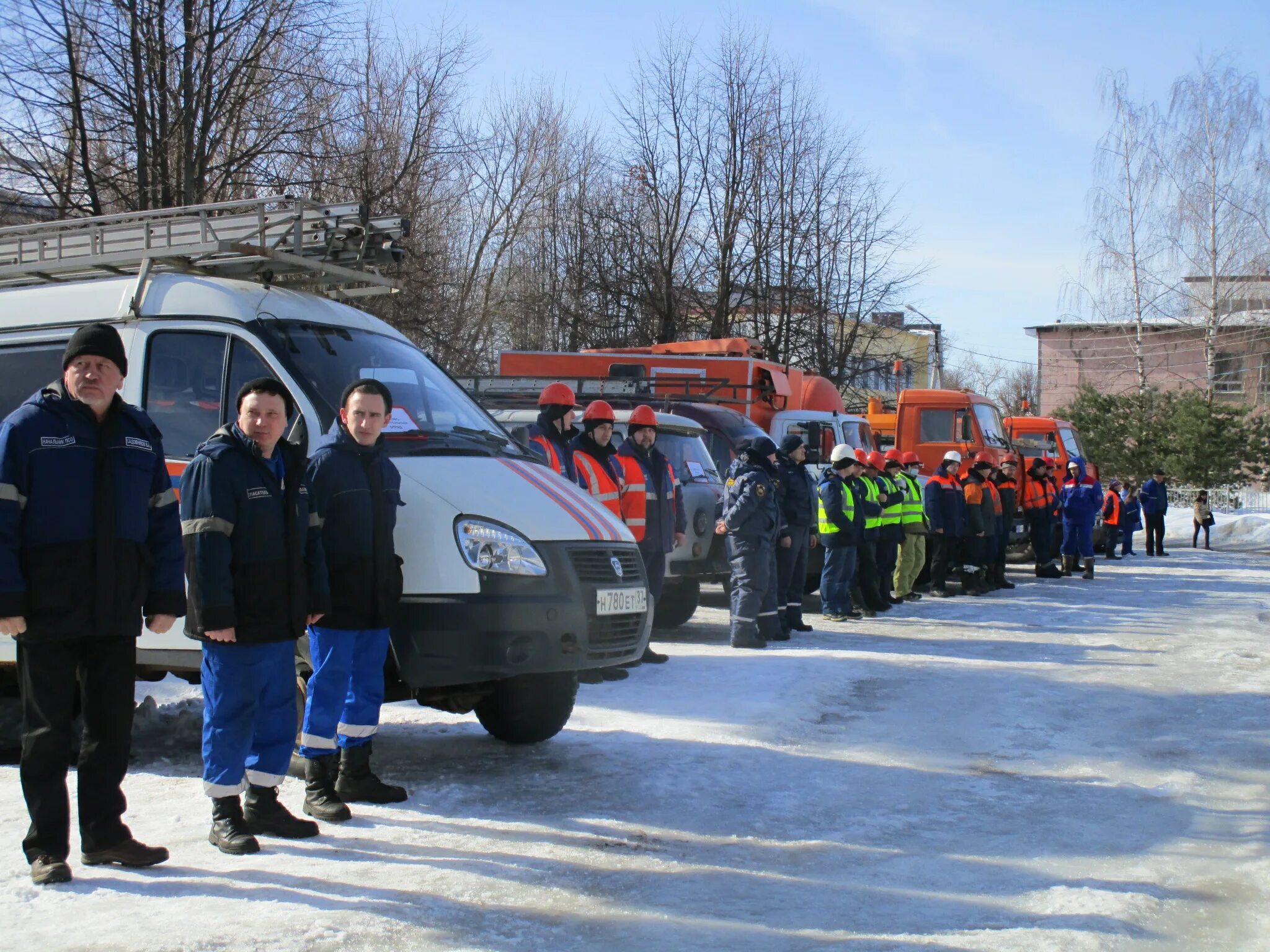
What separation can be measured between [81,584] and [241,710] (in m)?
0.82

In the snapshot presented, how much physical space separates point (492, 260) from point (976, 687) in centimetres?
2622

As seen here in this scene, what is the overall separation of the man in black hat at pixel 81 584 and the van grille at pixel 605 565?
6.48ft

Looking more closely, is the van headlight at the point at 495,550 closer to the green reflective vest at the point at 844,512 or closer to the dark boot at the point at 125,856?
the dark boot at the point at 125,856

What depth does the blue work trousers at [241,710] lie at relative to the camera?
16.0ft

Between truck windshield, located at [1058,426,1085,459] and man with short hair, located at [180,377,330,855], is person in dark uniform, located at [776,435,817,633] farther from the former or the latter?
truck windshield, located at [1058,426,1085,459]

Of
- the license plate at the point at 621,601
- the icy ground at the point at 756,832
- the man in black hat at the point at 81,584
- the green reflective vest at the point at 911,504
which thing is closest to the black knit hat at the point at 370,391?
the man in black hat at the point at 81,584

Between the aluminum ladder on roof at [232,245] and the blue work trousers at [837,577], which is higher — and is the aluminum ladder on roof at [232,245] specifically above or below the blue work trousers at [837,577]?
above

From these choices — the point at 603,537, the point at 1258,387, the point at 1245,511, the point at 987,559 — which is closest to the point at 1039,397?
the point at 1258,387

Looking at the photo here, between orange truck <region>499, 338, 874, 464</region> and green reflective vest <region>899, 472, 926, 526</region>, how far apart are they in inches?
47.2

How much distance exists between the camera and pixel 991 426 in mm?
22172

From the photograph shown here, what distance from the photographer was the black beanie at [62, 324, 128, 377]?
14.9 feet

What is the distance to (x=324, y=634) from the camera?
542cm

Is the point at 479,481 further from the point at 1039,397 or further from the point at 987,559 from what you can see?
the point at 1039,397

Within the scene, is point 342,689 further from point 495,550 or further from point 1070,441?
Result: point 1070,441
